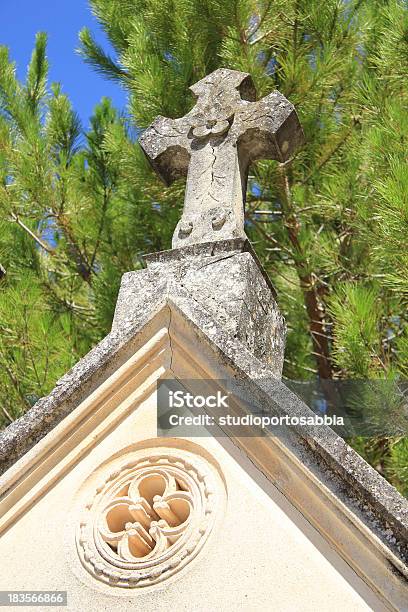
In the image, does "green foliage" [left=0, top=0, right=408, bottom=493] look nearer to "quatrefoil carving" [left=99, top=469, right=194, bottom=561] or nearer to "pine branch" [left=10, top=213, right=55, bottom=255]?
"pine branch" [left=10, top=213, right=55, bottom=255]

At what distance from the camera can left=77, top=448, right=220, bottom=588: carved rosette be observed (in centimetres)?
218

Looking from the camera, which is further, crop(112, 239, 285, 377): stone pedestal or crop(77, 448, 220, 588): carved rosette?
crop(112, 239, 285, 377): stone pedestal

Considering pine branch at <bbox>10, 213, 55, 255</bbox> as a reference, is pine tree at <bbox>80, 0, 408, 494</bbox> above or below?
below

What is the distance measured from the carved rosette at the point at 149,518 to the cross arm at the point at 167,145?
1.34m

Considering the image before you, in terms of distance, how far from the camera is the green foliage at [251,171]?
4824 millimetres

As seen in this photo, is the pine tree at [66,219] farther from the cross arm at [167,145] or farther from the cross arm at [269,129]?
the cross arm at [269,129]

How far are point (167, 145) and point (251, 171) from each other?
1868mm

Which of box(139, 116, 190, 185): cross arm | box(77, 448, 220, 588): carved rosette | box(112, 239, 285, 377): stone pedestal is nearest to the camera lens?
box(77, 448, 220, 588): carved rosette

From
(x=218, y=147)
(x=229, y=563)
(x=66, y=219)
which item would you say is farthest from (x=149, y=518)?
(x=66, y=219)

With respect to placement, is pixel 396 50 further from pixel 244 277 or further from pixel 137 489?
pixel 137 489

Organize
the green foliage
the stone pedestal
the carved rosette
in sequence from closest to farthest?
the carved rosette, the stone pedestal, the green foliage

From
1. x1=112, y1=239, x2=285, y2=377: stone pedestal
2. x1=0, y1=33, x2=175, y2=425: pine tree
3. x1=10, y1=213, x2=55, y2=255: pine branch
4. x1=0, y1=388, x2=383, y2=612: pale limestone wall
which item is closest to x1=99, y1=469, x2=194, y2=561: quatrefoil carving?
x1=0, y1=388, x2=383, y2=612: pale limestone wall

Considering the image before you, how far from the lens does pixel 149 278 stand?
2.95m

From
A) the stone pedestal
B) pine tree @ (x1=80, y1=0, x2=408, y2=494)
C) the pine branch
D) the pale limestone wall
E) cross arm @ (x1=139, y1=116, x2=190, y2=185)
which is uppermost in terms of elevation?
the pine branch
